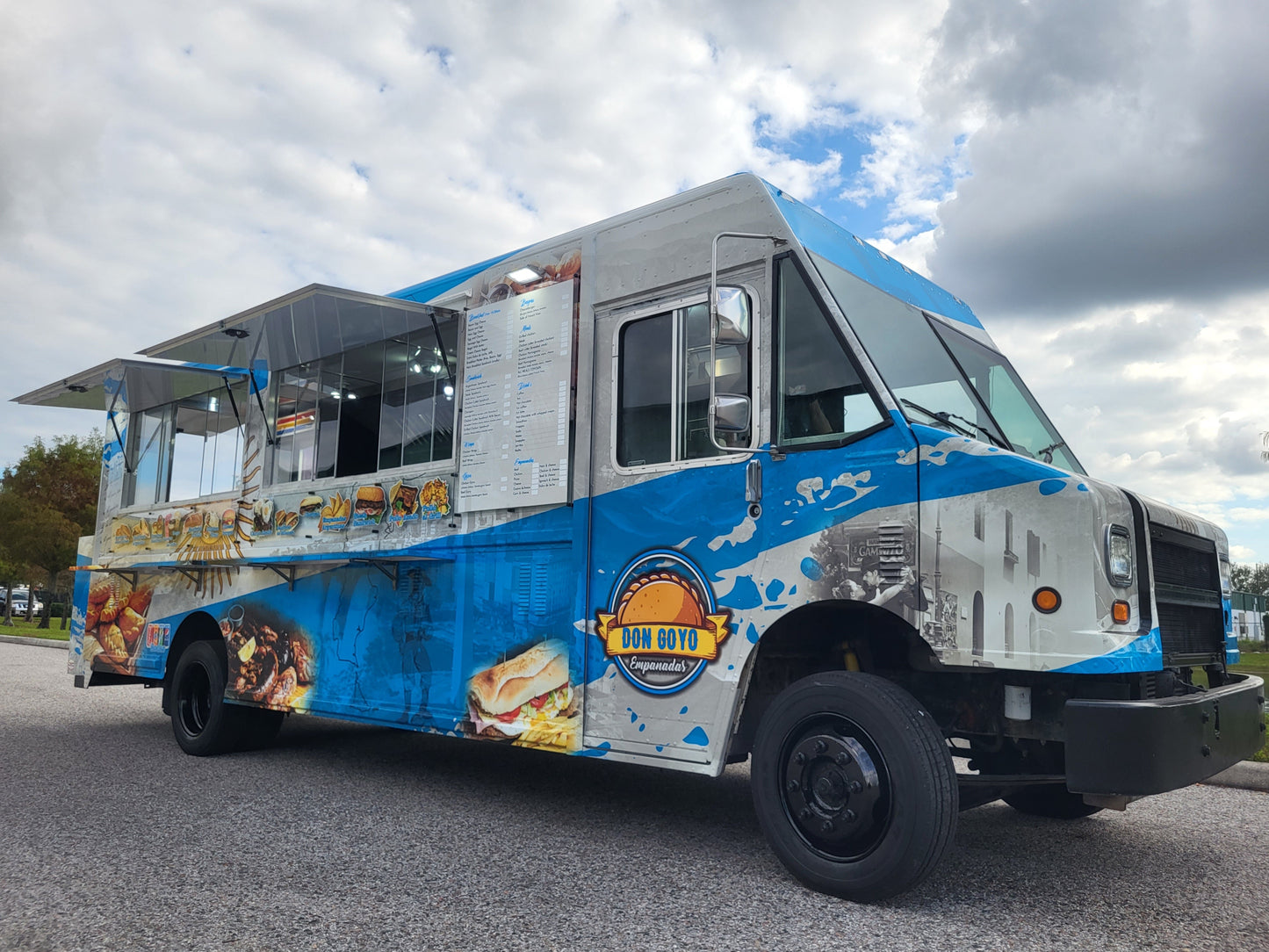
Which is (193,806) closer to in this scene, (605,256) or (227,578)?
(227,578)

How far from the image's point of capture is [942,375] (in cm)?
470

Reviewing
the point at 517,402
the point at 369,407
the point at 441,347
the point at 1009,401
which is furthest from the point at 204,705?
the point at 1009,401

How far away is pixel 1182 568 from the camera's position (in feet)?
13.9

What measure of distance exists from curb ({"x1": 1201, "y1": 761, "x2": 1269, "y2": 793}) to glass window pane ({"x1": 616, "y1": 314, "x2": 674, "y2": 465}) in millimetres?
4738

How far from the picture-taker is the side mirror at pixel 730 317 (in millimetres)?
4121

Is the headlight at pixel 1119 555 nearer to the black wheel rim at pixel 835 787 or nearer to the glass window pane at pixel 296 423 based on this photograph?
the black wheel rim at pixel 835 787

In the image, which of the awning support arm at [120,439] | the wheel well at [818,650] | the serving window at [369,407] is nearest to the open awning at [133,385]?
the awning support arm at [120,439]

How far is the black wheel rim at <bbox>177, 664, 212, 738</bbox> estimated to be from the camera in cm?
784

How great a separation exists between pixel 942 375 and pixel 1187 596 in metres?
1.46

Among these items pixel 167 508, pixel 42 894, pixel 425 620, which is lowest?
pixel 42 894

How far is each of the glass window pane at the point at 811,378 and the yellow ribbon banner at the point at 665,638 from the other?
94cm

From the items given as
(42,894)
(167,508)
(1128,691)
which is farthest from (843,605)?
(167,508)

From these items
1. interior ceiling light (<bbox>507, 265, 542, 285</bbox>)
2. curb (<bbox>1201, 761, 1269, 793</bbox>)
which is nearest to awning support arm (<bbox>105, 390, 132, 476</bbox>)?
interior ceiling light (<bbox>507, 265, 542, 285</bbox>)

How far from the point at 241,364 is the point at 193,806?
361cm
